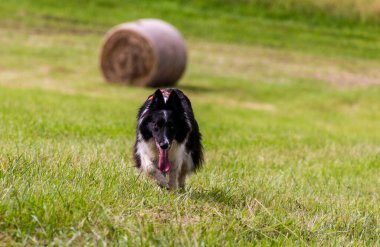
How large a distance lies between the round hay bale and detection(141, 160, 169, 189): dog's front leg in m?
18.0

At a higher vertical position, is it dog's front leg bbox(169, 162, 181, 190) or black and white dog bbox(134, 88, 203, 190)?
black and white dog bbox(134, 88, 203, 190)

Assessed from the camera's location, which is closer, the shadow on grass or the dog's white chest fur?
the shadow on grass

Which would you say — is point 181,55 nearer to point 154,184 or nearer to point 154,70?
point 154,70

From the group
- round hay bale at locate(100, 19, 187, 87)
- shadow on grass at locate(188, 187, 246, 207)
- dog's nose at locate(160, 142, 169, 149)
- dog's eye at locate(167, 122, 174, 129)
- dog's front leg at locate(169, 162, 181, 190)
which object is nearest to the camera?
shadow on grass at locate(188, 187, 246, 207)

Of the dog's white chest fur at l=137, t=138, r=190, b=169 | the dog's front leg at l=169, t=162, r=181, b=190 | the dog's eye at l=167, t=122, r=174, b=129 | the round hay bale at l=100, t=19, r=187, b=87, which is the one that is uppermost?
the dog's eye at l=167, t=122, r=174, b=129

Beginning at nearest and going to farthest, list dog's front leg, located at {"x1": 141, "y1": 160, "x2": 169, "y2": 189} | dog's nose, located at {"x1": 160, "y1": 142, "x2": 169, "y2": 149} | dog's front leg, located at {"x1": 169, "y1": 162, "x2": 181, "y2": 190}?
dog's nose, located at {"x1": 160, "y1": 142, "x2": 169, "y2": 149}
dog's front leg, located at {"x1": 141, "y1": 160, "x2": 169, "y2": 189}
dog's front leg, located at {"x1": 169, "y1": 162, "x2": 181, "y2": 190}

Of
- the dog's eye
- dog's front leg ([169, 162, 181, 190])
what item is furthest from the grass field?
the dog's eye

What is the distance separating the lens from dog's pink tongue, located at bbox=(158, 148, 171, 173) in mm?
6160

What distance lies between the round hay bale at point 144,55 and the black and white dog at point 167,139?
1765 cm

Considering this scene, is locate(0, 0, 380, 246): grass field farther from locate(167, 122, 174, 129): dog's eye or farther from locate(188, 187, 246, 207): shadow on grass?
locate(167, 122, 174, 129): dog's eye

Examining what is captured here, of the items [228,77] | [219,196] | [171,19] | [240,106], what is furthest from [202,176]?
[171,19]

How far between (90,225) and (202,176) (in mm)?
3395

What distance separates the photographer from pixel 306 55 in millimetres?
32844

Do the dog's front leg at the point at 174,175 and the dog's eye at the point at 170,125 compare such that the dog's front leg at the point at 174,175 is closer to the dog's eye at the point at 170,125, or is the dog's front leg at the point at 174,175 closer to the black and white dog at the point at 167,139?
the black and white dog at the point at 167,139
